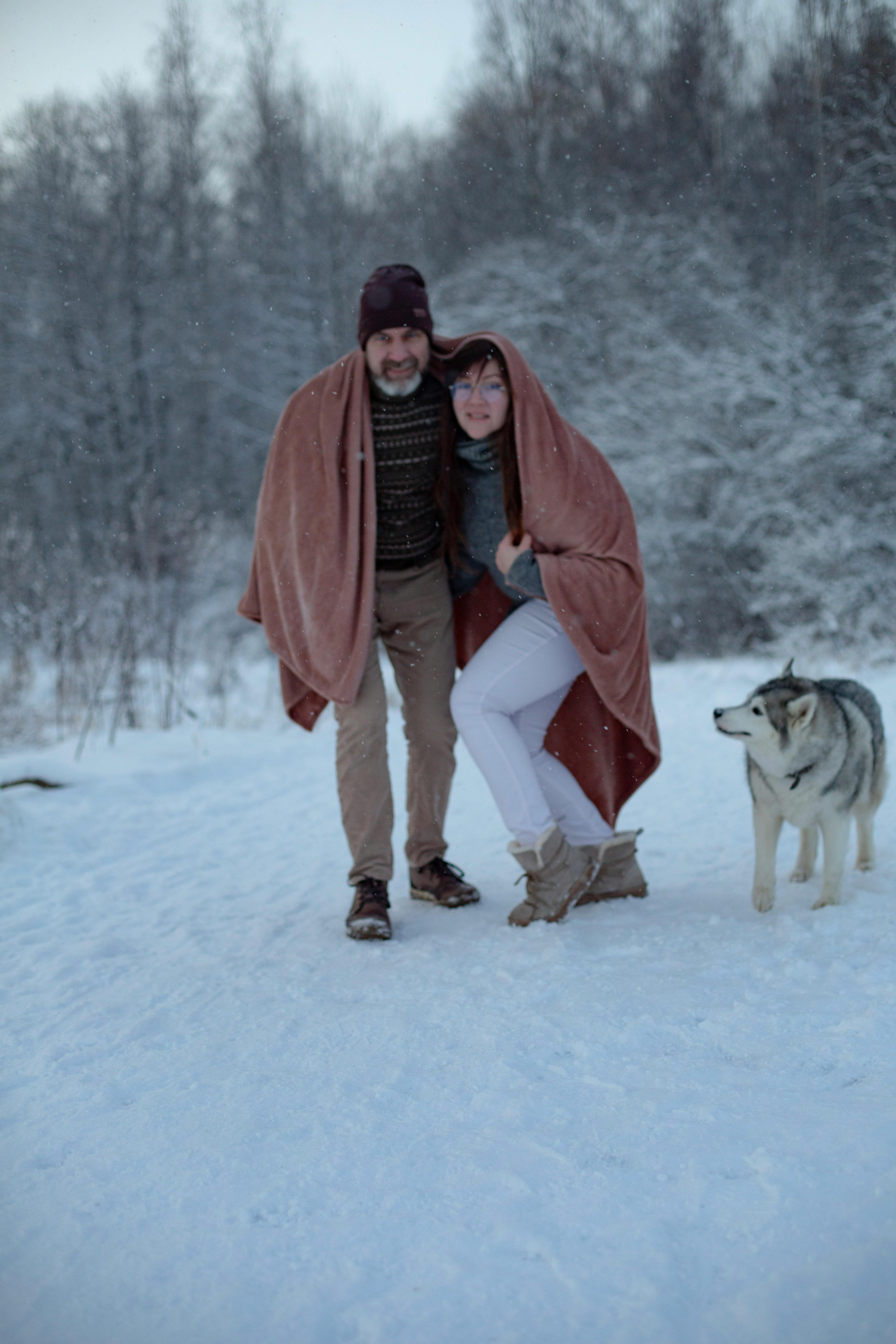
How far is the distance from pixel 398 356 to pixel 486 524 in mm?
611

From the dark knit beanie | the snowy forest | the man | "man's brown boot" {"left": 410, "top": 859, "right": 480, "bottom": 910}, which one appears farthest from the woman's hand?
the snowy forest

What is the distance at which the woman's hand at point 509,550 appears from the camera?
9.76 ft

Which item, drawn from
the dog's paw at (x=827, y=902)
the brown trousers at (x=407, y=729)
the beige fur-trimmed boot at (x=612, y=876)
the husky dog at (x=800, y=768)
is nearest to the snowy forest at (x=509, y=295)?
the brown trousers at (x=407, y=729)

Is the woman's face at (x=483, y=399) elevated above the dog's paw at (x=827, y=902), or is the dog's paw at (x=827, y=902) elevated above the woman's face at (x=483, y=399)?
the woman's face at (x=483, y=399)

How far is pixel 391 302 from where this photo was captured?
3.02 meters

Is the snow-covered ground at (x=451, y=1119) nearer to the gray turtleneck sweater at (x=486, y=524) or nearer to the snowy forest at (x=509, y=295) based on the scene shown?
the gray turtleneck sweater at (x=486, y=524)

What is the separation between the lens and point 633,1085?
1848 mm

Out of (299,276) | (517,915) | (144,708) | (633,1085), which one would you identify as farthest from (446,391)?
(299,276)

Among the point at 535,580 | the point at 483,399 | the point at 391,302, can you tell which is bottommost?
the point at 535,580

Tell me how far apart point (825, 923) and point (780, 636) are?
821 centimetres

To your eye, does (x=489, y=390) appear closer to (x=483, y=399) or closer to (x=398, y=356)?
(x=483, y=399)

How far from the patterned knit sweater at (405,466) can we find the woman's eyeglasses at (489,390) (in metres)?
0.16

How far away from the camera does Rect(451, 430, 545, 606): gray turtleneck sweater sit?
298 cm

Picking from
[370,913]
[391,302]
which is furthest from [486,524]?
[370,913]
